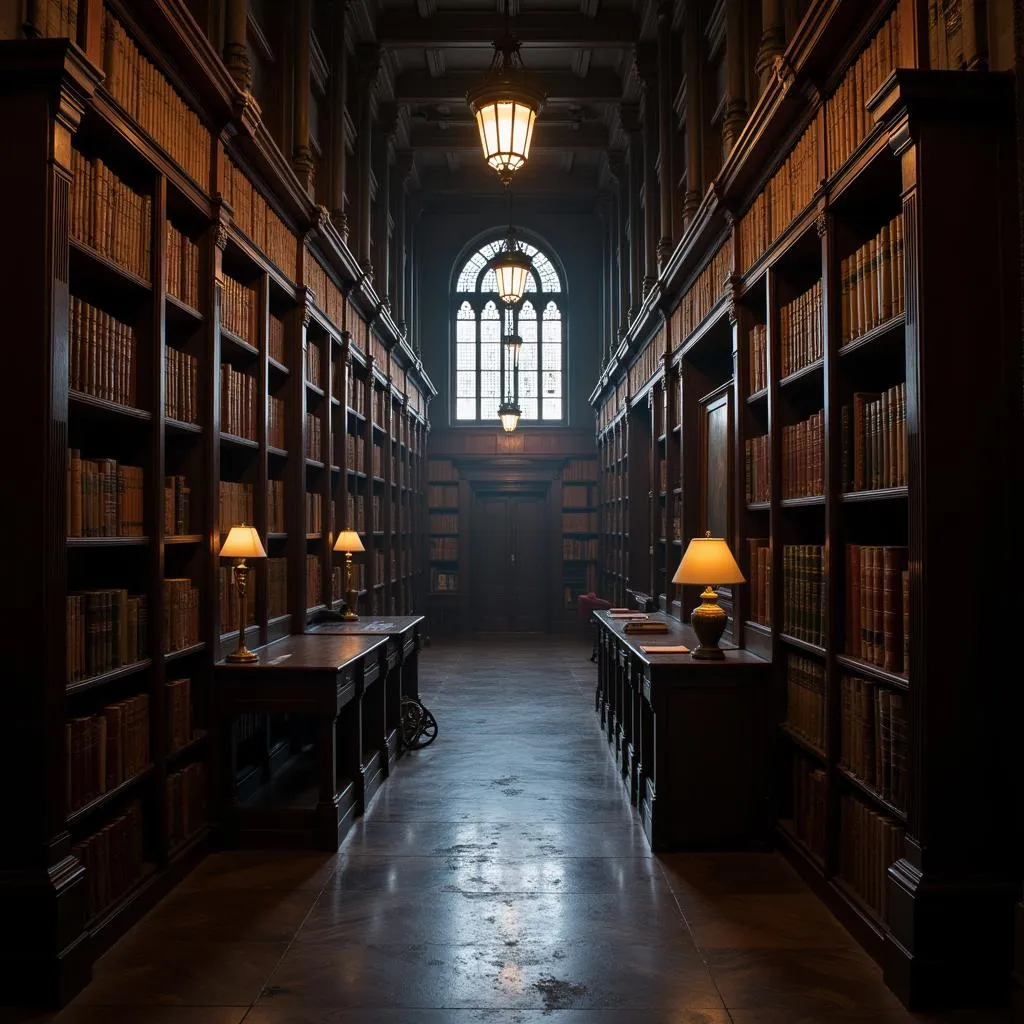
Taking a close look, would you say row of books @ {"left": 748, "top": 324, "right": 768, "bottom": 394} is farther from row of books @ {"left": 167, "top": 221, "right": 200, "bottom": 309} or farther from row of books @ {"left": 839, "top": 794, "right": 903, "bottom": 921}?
row of books @ {"left": 167, "top": 221, "right": 200, "bottom": 309}

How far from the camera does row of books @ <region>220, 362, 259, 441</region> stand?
511cm

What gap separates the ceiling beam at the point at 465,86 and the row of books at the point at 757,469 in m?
7.50

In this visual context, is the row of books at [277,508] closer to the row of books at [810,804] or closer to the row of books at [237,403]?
the row of books at [237,403]

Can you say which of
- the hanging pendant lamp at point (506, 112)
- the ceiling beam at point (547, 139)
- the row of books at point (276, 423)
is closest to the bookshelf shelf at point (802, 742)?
the hanging pendant lamp at point (506, 112)

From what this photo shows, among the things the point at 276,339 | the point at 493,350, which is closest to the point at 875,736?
the point at 276,339

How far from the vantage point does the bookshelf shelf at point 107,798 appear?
132 inches

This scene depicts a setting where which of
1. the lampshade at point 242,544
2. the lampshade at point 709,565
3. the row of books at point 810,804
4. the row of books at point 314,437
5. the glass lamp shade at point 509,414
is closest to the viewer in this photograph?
the row of books at point 810,804

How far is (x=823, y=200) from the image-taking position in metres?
3.91

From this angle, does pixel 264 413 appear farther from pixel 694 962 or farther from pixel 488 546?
pixel 488 546

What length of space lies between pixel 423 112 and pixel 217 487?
903cm

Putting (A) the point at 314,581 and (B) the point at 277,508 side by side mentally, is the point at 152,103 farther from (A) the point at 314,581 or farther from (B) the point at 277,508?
(A) the point at 314,581

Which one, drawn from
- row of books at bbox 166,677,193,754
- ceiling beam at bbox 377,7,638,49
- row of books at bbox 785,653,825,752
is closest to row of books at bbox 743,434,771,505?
row of books at bbox 785,653,825,752

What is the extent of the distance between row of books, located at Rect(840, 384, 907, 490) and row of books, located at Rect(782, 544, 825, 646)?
50 cm

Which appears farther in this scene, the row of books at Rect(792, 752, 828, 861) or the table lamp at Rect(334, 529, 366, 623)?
the table lamp at Rect(334, 529, 366, 623)
